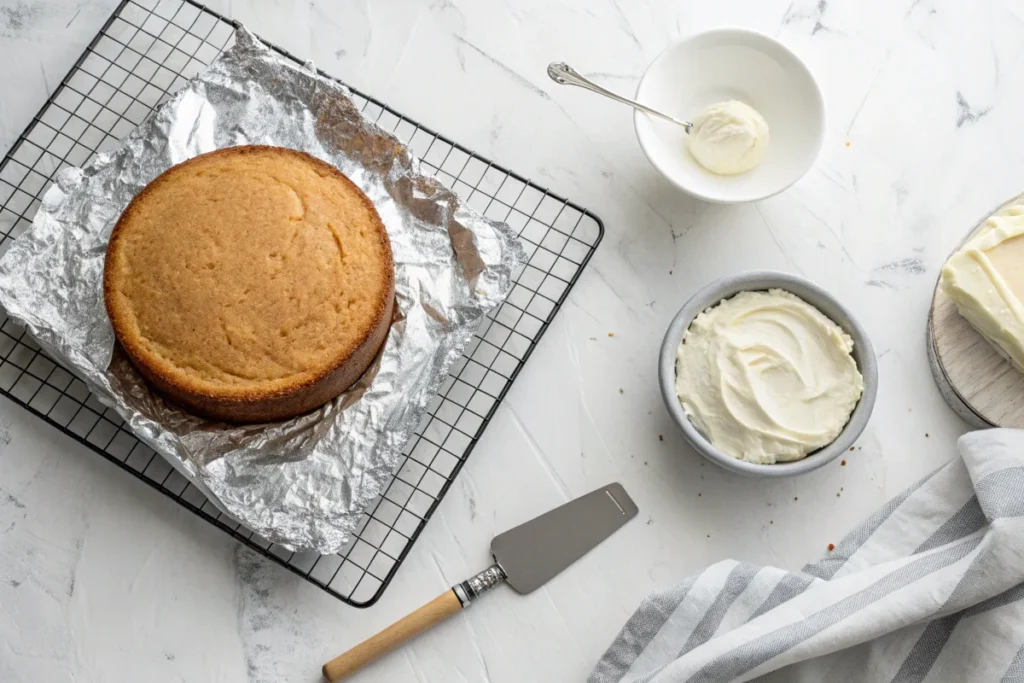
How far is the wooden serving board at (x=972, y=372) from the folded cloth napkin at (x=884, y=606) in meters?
0.16

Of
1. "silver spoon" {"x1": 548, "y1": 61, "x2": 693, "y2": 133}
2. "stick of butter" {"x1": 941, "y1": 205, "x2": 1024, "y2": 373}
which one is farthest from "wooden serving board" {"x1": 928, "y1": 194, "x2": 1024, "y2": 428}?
"silver spoon" {"x1": 548, "y1": 61, "x2": 693, "y2": 133}

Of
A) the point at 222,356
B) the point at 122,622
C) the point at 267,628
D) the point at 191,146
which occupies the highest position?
the point at 191,146

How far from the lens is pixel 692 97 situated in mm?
2840

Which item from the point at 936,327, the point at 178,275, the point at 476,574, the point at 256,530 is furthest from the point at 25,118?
the point at 936,327

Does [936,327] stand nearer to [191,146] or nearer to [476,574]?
[476,574]

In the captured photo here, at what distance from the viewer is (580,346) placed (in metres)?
2.80

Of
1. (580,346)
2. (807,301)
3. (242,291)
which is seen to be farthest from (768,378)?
(242,291)

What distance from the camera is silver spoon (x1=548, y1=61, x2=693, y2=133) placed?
8.96 ft

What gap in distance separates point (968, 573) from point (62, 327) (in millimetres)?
2448

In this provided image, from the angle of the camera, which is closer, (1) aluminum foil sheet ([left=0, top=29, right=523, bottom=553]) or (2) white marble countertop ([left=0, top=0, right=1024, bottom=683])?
(1) aluminum foil sheet ([left=0, top=29, right=523, bottom=553])

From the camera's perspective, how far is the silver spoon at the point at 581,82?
2.73m

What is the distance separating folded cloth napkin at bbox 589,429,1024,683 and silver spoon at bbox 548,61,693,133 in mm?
1205

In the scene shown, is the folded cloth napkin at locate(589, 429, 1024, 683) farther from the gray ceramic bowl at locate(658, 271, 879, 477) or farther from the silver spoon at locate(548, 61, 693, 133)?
the silver spoon at locate(548, 61, 693, 133)

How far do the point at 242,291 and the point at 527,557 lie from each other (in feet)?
3.54
